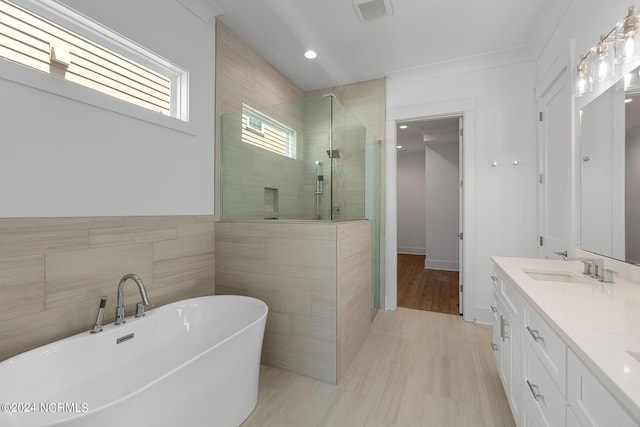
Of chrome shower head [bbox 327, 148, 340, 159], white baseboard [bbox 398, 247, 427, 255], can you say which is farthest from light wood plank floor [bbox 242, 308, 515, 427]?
white baseboard [bbox 398, 247, 427, 255]

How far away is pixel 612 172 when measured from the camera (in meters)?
1.48

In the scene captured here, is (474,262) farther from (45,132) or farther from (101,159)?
(45,132)

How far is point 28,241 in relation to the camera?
131cm

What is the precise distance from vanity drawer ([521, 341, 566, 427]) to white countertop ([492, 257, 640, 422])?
23 cm

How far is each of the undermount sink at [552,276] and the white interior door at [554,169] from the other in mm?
477

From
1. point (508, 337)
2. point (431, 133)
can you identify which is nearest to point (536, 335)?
point (508, 337)

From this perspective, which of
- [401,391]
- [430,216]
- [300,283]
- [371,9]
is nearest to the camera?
[401,391]


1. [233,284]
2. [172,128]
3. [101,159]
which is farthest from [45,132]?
[233,284]

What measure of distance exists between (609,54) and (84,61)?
117 inches

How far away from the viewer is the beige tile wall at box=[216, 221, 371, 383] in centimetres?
196

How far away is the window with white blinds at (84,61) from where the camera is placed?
4.29 feet

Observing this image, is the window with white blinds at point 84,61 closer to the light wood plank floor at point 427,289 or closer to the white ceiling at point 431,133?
the light wood plank floor at point 427,289

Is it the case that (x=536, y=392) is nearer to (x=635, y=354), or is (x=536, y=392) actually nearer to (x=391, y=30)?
(x=635, y=354)

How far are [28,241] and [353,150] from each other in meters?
2.36
